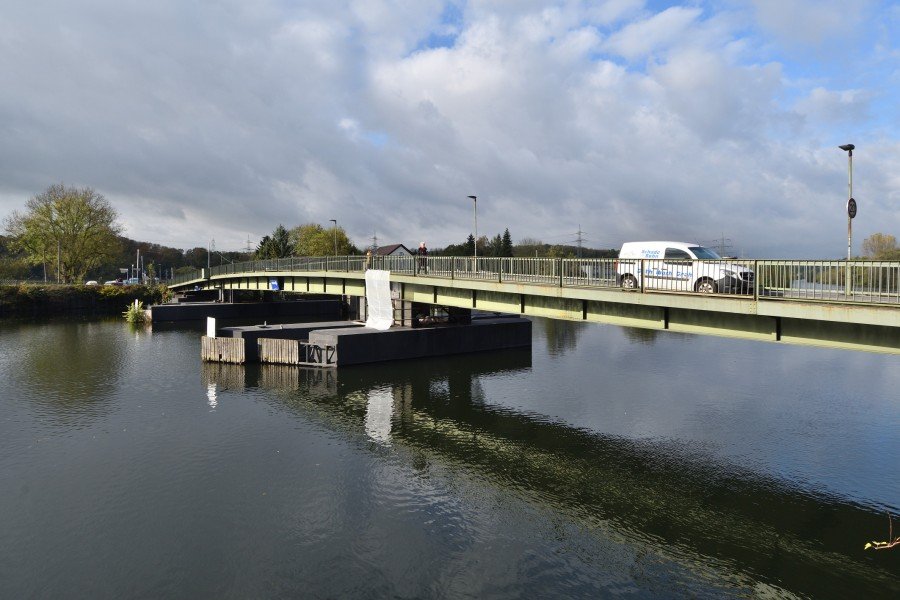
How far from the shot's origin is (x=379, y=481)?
1745 cm

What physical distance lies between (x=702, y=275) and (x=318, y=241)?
337 ft

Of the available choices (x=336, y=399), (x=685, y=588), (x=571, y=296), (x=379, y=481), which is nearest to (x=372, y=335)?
(x=336, y=399)

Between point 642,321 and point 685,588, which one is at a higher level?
point 642,321

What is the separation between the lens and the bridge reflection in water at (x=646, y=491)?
499 inches

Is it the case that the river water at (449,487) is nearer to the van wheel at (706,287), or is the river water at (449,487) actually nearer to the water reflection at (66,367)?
the water reflection at (66,367)

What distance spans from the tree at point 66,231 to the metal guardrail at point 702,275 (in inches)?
3120

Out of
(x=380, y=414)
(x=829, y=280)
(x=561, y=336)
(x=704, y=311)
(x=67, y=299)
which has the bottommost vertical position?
(x=380, y=414)

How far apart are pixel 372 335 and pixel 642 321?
68.6ft

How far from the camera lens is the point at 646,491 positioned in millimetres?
16797

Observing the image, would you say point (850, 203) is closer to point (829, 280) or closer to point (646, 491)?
point (829, 280)

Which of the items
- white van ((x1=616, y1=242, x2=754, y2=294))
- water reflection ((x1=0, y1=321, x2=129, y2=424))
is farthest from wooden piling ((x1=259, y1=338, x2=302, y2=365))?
white van ((x1=616, y1=242, x2=754, y2=294))

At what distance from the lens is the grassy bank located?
76.8 meters

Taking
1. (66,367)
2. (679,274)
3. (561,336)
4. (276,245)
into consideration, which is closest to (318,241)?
(276,245)

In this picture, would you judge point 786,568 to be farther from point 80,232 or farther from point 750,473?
point 80,232
